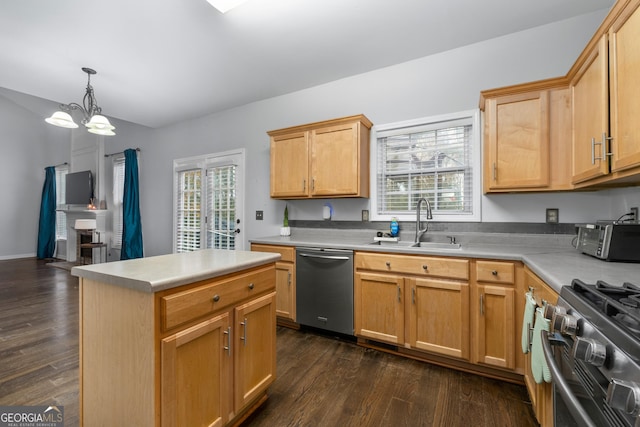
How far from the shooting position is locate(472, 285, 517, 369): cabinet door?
1.87 metres

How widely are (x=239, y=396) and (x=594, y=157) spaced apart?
2360 mm

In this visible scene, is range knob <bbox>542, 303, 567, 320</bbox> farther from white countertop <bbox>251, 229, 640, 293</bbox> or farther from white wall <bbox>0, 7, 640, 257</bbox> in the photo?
white wall <bbox>0, 7, 640, 257</bbox>

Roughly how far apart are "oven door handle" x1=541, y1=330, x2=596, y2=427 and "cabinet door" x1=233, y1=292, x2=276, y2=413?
129cm

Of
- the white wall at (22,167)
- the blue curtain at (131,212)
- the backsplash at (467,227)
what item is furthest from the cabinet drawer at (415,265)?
the white wall at (22,167)

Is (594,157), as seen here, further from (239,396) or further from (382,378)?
(239,396)

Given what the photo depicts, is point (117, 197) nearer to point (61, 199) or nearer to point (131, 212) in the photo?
point (131, 212)

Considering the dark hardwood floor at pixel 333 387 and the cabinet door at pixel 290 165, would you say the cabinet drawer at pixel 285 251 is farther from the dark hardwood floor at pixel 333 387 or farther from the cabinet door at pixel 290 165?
the dark hardwood floor at pixel 333 387

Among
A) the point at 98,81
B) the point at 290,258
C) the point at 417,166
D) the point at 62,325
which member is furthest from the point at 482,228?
the point at 98,81

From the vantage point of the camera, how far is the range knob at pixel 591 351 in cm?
69

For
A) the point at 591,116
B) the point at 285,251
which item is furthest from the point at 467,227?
the point at 285,251

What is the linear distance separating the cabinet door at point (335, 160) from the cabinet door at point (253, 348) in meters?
1.41

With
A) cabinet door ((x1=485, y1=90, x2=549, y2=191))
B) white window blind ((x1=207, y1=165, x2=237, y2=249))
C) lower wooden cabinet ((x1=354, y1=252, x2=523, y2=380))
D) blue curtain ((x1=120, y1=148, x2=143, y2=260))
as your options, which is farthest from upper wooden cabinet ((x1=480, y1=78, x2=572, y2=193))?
blue curtain ((x1=120, y1=148, x2=143, y2=260))

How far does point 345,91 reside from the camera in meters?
3.15

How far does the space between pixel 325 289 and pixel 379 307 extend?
0.51 meters
